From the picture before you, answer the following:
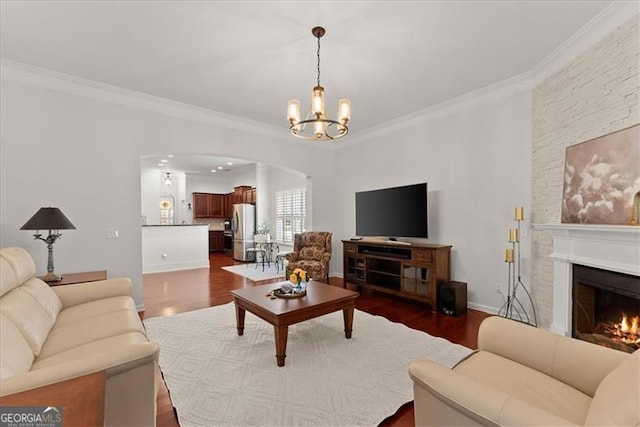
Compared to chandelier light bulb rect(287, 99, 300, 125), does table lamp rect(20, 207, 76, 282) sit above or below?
below

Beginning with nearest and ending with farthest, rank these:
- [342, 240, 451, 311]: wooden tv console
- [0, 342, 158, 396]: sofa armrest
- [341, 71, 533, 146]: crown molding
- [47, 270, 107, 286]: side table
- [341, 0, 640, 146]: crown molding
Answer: [0, 342, 158, 396]: sofa armrest < [341, 0, 640, 146]: crown molding < [47, 270, 107, 286]: side table < [341, 71, 533, 146]: crown molding < [342, 240, 451, 311]: wooden tv console

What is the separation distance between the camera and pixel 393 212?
4.92 metres

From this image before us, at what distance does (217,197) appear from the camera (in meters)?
11.2

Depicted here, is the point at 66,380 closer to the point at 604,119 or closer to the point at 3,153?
the point at 3,153

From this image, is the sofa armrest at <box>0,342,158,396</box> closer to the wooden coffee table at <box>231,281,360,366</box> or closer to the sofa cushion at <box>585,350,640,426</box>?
the wooden coffee table at <box>231,281,360,366</box>

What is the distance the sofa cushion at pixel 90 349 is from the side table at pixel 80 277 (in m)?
1.53

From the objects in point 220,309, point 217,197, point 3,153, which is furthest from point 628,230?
point 217,197

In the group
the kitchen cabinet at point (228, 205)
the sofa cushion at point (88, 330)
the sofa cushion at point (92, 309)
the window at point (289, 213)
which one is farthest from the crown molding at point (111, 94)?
the kitchen cabinet at point (228, 205)

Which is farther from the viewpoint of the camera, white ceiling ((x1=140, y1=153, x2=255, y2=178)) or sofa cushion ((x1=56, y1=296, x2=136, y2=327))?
white ceiling ((x1=140, y1=153, x2=255, y2=178))

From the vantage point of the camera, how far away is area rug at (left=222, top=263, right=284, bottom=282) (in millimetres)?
6457

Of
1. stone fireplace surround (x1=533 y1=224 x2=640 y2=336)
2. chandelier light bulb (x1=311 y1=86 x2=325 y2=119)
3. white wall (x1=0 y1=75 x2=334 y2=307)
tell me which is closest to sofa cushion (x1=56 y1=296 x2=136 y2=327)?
white wall (x1=0 y1=75 x2=334 y2=307)

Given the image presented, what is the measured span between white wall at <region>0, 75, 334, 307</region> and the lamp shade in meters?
0.67

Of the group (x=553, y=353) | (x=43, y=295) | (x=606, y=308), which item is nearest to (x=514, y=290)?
(x=606, y=308)

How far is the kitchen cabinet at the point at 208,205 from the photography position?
10750 mm
